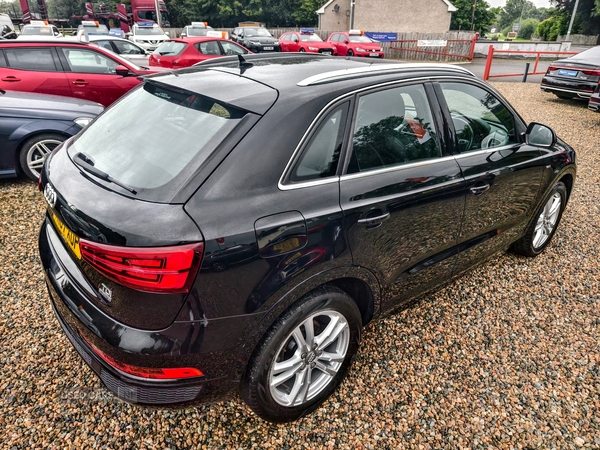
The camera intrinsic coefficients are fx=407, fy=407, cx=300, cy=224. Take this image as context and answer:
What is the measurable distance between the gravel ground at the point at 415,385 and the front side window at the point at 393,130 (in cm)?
129

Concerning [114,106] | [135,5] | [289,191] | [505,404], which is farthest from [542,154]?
[135,5]

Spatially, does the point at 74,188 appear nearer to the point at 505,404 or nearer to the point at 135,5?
the point at 505,404

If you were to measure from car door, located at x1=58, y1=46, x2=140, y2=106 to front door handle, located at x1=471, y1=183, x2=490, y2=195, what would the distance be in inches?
237

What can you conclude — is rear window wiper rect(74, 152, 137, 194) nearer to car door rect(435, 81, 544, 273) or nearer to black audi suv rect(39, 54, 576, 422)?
black audi suv rect(39, 54, 576, 422)

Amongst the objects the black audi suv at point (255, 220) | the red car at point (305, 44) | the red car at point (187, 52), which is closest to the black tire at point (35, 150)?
the black audi suv at point (255, 220)

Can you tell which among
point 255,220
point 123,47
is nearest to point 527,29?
point 123,47

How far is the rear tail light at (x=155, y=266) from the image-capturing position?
1.58m

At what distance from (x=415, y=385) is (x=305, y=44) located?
21.6 m

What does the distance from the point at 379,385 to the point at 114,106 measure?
2.33 metres

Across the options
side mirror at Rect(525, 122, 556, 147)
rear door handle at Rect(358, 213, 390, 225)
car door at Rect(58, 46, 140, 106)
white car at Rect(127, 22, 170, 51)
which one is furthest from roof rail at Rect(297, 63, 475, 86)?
white car at Rect(127, 22, 170, 51)

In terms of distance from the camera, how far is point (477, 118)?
2973mm

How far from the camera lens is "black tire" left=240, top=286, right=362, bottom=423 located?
6.32ft

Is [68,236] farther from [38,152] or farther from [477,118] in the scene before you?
[38,152]

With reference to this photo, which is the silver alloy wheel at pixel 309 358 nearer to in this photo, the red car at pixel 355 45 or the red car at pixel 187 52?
the red car at pixel 187 52
